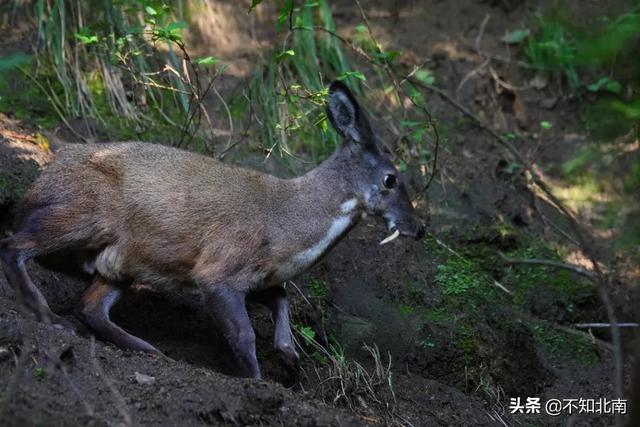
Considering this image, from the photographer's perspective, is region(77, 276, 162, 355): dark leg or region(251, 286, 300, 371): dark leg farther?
region(251, 286, 300, 371): dark leg

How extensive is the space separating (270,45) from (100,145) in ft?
12.1

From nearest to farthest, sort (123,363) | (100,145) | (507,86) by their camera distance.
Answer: (123,363), (100,145), (507,86)

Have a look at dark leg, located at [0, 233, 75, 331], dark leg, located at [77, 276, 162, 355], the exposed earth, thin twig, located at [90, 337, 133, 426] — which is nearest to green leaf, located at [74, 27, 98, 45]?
the exposed earth

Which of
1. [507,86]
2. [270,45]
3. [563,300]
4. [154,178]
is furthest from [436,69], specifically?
[154,178]

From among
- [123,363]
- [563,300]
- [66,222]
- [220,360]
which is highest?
[66,222]

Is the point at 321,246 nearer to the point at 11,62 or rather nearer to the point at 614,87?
the point at 11,62

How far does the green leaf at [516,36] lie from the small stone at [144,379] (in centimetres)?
757

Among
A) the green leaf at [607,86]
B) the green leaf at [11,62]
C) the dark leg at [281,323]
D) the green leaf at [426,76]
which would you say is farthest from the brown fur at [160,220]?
the green leaf at [607,86]

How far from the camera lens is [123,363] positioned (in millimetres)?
5844

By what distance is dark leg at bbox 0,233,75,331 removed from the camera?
640 centimetres

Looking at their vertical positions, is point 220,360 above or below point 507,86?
below

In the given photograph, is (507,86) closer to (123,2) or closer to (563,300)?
(563,300)

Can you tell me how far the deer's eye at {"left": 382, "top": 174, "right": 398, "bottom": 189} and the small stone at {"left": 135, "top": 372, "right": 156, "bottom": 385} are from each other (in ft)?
8.66

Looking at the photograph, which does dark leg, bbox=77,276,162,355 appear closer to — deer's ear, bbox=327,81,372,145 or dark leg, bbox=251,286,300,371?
dark leg, bbox=251,286,300,371
